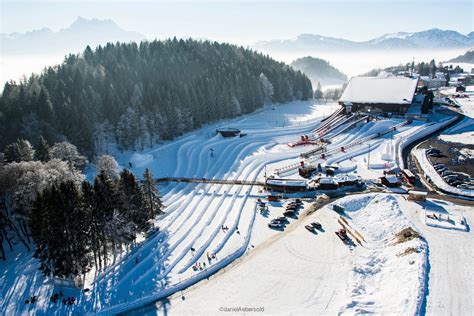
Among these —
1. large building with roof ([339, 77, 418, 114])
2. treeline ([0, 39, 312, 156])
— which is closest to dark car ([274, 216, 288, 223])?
treeline ([0, 39, 312, 156])

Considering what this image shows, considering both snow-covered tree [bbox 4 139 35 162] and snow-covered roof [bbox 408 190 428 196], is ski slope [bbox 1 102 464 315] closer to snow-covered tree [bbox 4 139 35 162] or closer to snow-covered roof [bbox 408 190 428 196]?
snow-covered roof [bbox 408 190 428 196]

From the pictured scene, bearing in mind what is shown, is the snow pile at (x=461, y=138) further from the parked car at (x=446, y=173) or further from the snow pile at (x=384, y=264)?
the snow pile at (x=384, y=264)

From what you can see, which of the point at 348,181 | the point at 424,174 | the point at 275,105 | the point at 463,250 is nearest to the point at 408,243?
the point at 463,250

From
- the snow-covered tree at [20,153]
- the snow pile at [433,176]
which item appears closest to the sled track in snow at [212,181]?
the snow-covered tree at [20,153]

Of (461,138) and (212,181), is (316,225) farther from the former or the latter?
(461,138)

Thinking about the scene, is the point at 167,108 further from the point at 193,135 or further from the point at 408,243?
the point at 408,243

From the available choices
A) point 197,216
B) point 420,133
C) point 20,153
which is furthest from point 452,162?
point 20,153
